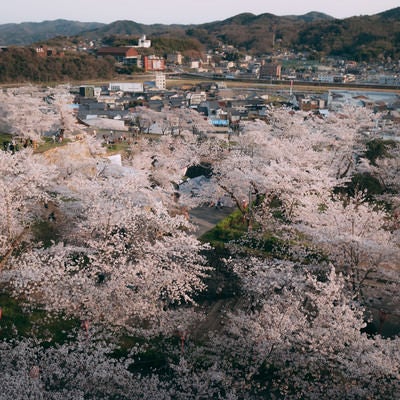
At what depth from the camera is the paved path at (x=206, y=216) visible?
48.5 ft

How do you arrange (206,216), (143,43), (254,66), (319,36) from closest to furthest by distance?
1. (206,216)
2. (254,66)
3. (143,43)
4. (319,36)

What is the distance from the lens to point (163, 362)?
8578mm

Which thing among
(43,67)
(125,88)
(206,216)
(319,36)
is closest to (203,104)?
(125,88)

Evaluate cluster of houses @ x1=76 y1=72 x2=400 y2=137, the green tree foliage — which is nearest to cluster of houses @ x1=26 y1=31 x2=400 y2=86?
the green tree foliage

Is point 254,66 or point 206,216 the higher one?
point 254,66

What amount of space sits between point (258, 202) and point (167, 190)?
3694 mm

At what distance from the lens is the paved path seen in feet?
48.5

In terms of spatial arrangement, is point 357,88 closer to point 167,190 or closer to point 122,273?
point 167,190

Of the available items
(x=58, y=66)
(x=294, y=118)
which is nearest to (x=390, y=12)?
(x=58, y=66)

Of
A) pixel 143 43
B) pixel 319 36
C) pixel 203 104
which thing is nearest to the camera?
pixel 203 104

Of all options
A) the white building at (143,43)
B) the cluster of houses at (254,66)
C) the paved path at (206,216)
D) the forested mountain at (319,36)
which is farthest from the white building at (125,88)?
the forested mountain at (319,36)

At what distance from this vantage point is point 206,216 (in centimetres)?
1584

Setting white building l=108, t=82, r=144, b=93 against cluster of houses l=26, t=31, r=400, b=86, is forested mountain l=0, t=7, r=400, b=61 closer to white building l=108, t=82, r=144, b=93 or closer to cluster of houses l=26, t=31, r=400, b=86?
cluster of houses l=26, t=31, r=400, b=86

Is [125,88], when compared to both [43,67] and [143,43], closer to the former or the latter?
[43,67]
